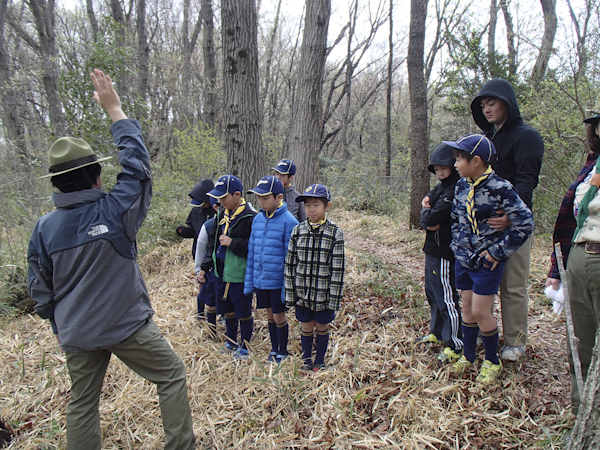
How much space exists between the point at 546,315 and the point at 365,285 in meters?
2.26

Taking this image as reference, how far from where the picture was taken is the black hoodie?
115 inches

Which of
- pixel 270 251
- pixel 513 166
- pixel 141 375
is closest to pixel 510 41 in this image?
pixel 513 166

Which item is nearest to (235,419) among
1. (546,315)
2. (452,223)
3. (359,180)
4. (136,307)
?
(136,307)

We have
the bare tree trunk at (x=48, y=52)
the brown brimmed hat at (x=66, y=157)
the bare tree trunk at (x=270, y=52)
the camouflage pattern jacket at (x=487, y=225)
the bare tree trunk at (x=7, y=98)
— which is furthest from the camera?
the bare tree trunk at (x=270, y=52)

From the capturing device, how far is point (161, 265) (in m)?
7.05

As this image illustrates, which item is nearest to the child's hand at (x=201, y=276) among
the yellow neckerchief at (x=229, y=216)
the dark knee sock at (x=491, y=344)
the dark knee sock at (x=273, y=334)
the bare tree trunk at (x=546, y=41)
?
the yellow neckerchief at (x=229, y=216)

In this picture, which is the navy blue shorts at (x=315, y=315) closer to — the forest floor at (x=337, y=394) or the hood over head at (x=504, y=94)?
the forest floor at (x=337, y=394)

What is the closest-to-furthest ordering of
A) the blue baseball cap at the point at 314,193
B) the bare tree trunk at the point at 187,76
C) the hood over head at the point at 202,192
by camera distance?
the blue baseball cap at the point at 314,193, the hood over head at the point at 202,192, the bare tree trunk at the point at 187,76

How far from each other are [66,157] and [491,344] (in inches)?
135

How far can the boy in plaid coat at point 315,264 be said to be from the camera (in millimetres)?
3297

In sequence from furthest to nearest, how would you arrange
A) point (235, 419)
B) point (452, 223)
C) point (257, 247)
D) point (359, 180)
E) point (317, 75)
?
point (359, 180)
point (317, 75)
point (257, 247)
point (452, 223)
point (235, 419)

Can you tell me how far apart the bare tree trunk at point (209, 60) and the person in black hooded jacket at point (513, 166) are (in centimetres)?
1416

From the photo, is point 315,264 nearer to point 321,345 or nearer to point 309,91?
point 321,345

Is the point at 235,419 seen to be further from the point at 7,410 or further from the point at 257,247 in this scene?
the point at 7,410
